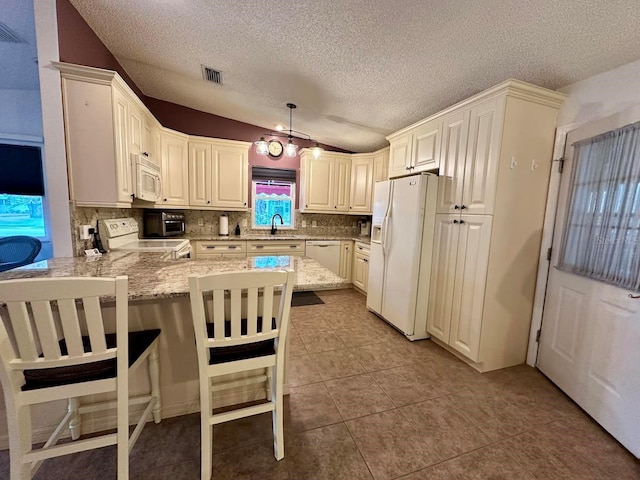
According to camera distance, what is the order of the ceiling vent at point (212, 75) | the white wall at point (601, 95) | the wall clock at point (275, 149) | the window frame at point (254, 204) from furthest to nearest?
1. the window frame at point (254, 204)
2. the wall clock at point (275, 149)
3. the ceiling vent at point (212, 75)
4. the white wall at point (601, 95)

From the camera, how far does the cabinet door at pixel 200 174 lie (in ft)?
12.4

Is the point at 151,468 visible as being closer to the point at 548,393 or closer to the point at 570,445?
Result: the point at 570,445

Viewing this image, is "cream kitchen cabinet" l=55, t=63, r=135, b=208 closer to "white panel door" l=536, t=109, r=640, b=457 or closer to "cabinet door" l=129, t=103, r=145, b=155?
"cabinet door" l=129, t=103, r=145, b=155

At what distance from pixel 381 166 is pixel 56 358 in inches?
160

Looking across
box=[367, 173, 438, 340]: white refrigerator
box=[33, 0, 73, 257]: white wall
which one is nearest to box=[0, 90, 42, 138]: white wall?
box=[33, 0, 73, 257]: white wall

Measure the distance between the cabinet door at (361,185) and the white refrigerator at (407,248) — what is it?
52.0 inches

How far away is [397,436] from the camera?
1.58 m

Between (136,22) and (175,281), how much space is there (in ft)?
7.28

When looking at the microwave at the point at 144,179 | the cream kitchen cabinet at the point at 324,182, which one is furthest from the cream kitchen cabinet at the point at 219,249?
the cream kitchen cabinet at the point at 324,182

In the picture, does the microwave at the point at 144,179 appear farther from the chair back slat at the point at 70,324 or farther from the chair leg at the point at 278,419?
the chair leg at the point at 278,419

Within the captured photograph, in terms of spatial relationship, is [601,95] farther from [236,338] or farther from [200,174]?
[200,174]

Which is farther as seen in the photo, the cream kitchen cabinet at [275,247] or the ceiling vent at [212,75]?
the cream kitchen cabinet at [275,247]

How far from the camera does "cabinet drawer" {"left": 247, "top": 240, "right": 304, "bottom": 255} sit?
12.9 feet

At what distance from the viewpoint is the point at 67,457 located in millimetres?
1377
